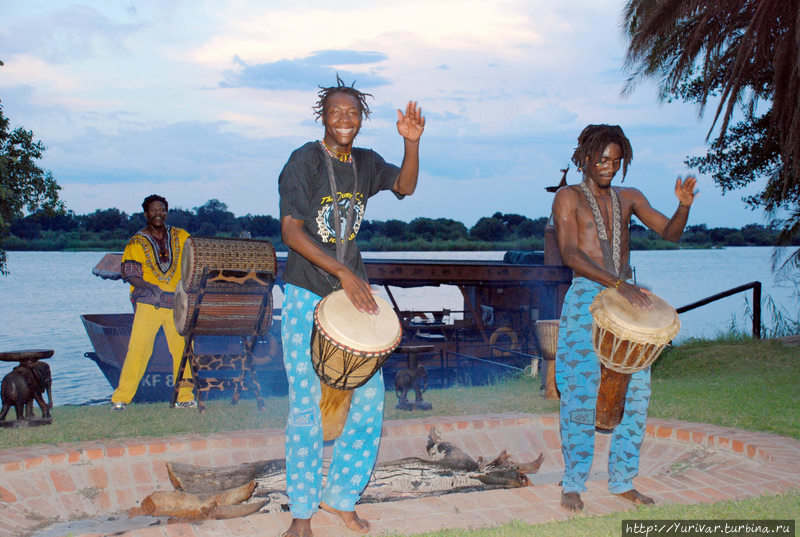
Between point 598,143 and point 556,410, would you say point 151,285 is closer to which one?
point 556,410

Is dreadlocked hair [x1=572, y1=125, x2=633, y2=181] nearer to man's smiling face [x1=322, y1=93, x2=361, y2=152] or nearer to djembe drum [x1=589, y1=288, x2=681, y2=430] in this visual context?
djembe drum [x1=589, y1=288, x2=681, y2=430]

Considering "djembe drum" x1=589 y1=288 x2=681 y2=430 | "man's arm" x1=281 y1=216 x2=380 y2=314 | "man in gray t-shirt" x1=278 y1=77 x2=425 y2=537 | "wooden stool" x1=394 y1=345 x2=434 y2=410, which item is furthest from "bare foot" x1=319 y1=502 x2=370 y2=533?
"wooden stool" x1=394 y1=345 x2=434 y2=410

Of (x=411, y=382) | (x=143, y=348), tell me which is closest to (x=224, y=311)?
(x=143, y=348)

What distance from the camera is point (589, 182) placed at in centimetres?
429

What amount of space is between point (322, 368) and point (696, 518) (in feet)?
6.19

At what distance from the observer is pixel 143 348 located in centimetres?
739

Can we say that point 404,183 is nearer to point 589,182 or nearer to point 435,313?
point 589,182

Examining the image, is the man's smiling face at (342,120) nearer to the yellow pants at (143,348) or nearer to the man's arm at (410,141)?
the man's arm at (410,141)

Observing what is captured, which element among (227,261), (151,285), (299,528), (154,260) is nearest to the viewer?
(299,528)

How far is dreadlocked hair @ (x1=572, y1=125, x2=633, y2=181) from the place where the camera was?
4.14 meters

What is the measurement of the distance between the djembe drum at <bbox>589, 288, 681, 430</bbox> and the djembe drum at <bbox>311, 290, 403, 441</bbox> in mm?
1124

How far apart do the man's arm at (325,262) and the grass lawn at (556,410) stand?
3.65 feet

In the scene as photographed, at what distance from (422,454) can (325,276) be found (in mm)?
2562

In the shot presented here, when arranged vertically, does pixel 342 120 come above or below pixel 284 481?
above
